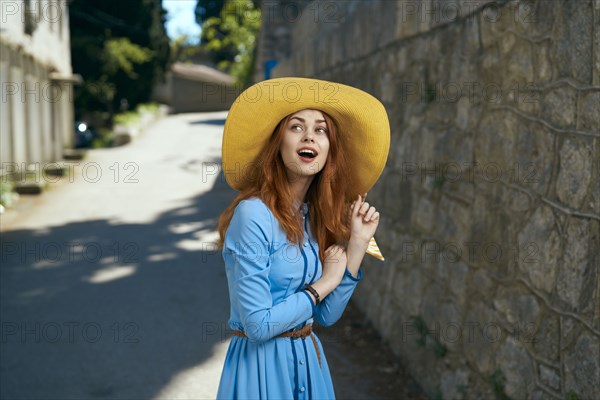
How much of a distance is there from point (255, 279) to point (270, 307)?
0.10m

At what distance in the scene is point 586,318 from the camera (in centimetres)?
271

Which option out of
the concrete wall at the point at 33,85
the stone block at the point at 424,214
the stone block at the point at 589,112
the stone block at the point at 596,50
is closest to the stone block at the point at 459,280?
the stone block at the point at 424,214

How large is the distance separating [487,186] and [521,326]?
0.81m

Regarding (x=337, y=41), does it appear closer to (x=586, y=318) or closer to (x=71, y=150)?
(x=586, y=318)

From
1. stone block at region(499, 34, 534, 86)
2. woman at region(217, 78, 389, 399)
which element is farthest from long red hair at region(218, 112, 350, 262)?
stone block at region(499, 34, 534, 86)

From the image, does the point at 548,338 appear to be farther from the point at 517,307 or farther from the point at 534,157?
the point at 534,157

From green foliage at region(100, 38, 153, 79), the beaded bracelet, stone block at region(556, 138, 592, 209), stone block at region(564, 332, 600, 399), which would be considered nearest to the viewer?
the beaded bracelet

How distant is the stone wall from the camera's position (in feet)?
9.18

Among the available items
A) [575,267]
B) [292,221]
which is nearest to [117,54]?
[575,267]

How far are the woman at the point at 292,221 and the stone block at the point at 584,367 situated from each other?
1030mm

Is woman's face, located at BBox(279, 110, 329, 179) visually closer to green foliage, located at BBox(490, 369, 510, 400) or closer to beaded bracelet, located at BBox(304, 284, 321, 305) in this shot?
beaded bracelet, located at BBox(304, 284, 321, 305)

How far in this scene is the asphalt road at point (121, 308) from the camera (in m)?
4.54

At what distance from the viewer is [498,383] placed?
3438mm

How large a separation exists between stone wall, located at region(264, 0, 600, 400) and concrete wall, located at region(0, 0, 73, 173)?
826 centimetres
